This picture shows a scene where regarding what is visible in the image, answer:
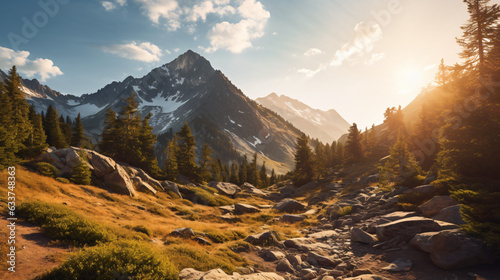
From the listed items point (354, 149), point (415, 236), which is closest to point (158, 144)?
point (354, 149)

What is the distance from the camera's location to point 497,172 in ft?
34.6

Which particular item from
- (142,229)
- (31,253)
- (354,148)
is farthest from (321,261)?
(354,148)

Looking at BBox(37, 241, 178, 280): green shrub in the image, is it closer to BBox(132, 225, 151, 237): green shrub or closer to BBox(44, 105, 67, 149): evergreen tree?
BBox(132, 225, 151, 237): green shrub

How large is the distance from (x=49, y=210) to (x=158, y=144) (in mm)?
194899

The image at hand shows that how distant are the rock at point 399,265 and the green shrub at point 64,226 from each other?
13.7 m

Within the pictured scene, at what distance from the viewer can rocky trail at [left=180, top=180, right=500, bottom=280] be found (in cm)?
898

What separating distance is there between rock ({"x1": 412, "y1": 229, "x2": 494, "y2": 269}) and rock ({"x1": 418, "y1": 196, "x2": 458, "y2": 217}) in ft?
14.8

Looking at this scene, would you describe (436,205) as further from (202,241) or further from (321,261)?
(202,241)

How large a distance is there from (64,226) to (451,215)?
21138 mm

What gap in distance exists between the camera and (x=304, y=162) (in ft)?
182

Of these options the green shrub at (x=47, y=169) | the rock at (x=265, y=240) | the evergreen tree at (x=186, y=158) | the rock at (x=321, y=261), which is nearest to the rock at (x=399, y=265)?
the rock at (x=321, y=261)

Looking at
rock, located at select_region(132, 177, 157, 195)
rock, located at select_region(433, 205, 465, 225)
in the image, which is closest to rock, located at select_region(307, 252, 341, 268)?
rock, located at select_region(433, 205, 465, 225)

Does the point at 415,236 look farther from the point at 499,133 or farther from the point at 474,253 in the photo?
the point at 499,133

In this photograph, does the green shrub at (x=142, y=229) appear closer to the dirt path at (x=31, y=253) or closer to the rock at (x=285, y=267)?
the dirt path at (x=31, y=253)
